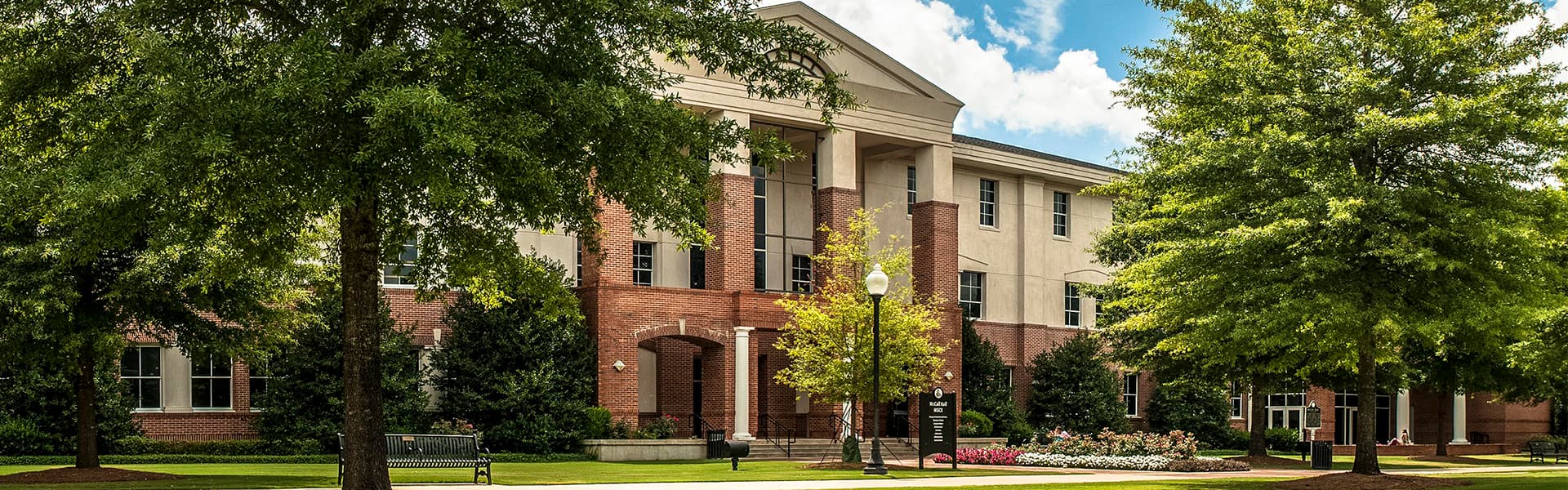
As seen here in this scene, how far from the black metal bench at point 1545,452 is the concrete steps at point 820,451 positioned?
69.7ft

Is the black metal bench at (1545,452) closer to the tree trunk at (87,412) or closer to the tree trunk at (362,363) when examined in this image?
the tree trunk at (362,363)

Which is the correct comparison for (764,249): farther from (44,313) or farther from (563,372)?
(44,313)

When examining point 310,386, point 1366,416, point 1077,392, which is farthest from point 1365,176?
point 1077,392

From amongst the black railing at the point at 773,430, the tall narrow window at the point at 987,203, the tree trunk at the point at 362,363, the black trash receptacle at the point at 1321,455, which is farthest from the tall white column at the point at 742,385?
the tree trunk at the point at 362,363

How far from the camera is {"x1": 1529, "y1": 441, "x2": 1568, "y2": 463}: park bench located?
158 ft

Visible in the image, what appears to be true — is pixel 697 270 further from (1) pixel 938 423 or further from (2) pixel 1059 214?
(2) pixel 1059 214

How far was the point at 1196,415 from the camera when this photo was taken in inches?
1925

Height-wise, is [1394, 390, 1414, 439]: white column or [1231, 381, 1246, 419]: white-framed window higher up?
[1231, 381, 1246, 419]: white-framed window

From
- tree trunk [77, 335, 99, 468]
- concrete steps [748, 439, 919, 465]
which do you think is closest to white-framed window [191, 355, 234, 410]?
tree trunk [77, 335, 99, 468]

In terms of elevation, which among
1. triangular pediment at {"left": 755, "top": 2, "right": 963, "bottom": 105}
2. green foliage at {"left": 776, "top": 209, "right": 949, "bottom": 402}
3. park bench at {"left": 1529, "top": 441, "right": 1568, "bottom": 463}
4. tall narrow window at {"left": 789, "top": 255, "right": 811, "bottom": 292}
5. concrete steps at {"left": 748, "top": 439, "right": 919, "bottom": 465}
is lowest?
park bench at {"left": 1529, "top": 441, "right": 1568, "bottom": 463}

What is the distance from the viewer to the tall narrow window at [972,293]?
47.2 meters

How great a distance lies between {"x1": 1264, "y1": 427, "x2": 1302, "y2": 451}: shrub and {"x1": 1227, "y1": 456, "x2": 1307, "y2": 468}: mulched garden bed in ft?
36.1

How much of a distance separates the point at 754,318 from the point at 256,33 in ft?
75.6

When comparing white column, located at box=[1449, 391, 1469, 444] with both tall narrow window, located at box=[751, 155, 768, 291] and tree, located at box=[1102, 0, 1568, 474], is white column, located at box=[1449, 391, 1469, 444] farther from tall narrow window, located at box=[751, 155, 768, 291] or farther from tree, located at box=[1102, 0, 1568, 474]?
tree, located at box=[1102, 0, 1568, 474]
